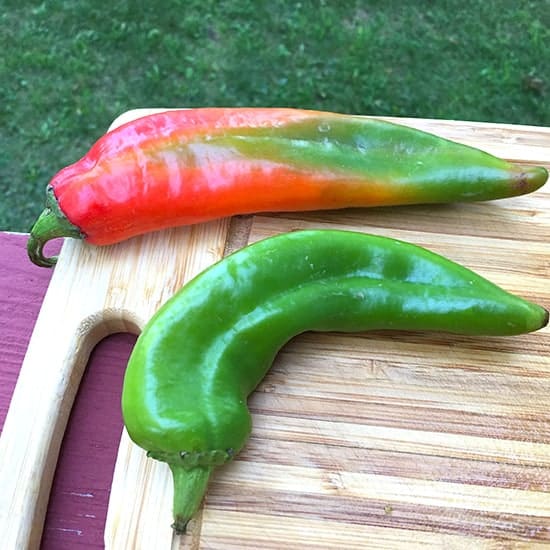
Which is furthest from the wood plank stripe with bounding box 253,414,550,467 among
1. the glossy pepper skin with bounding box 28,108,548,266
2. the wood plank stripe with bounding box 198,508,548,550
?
the glossy pepper skin with bounding box 28,108,548,266

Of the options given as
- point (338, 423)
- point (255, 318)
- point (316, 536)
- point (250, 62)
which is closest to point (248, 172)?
point (255, 318)

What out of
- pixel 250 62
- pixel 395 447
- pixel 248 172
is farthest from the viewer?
pixel 250 62

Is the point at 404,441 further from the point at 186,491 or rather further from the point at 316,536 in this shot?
the point at 186,491

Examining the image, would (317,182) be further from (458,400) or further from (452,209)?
(458,400)

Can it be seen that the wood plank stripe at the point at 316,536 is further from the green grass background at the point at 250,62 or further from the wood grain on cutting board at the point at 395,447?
the green grass background at the point at 250,62

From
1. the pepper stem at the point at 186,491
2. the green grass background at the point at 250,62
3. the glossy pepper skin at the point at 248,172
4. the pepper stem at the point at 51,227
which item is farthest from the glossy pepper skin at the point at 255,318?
the green grass background at the point at 250,62

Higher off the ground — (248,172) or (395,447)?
(248,172)
